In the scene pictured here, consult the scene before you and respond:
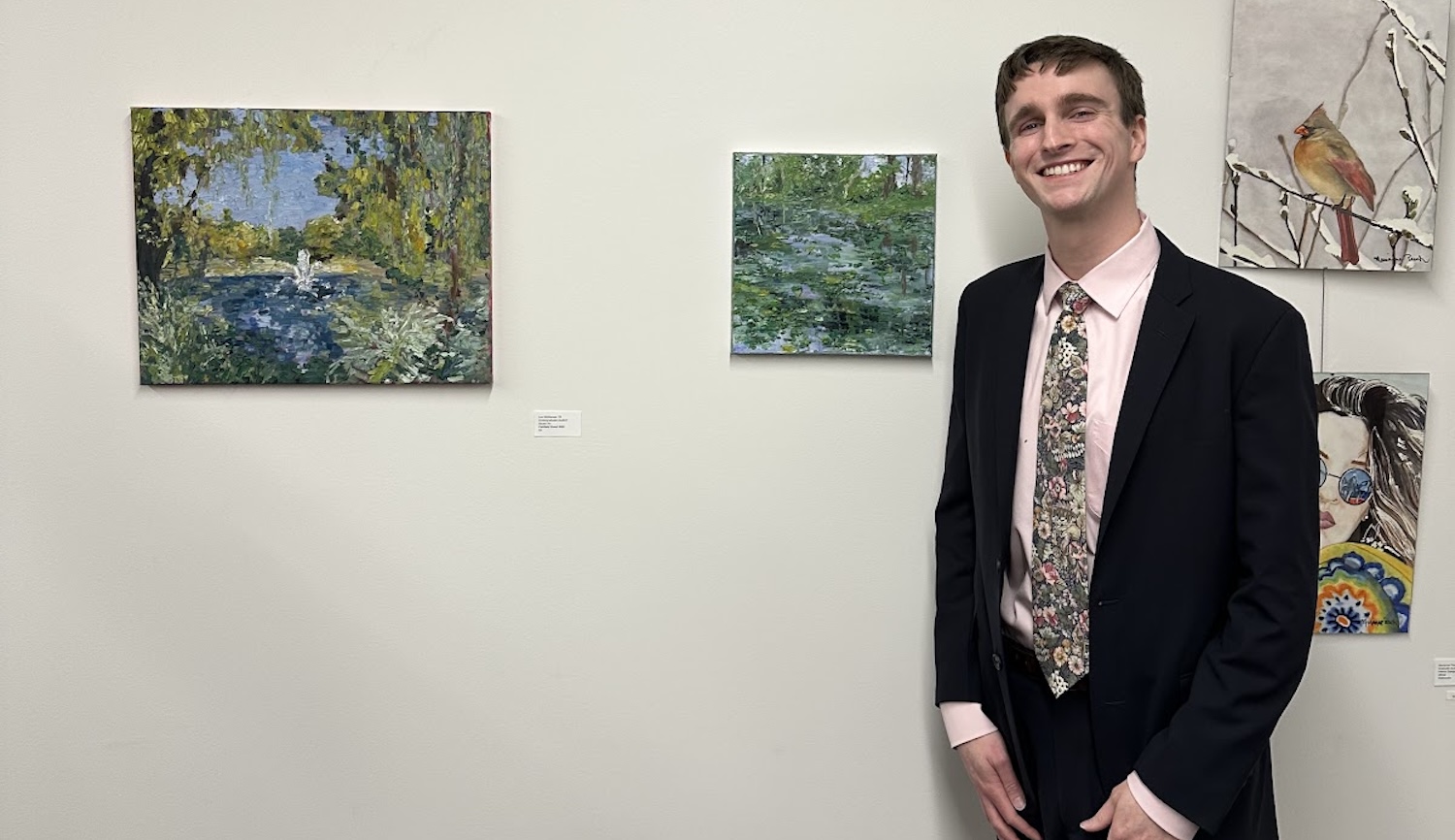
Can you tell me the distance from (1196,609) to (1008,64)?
81cm

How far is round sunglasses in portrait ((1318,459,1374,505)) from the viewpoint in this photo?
183cm

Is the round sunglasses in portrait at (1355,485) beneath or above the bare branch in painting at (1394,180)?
beneath

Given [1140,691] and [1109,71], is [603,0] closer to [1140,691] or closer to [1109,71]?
[1109,71]

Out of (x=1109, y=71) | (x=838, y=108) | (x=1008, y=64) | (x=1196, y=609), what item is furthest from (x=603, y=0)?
(x=1196, y=609)

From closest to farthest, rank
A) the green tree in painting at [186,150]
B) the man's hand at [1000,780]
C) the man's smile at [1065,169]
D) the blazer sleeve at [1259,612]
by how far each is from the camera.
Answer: the blazer sleeve at [1259,612], the man's smile at [1065,169], the man's hand at [1000,780], the green tree in painting at [186,150]

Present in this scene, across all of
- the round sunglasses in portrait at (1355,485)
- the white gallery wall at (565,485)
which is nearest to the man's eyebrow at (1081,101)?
the white gallery wall at (565,485)

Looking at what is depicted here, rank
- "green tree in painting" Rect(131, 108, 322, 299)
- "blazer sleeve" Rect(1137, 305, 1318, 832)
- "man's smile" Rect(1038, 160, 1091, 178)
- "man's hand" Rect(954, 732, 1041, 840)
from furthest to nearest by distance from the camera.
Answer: "green tree in painting" Rect(131, 108, 322, 299)
"man's hand" Rect(954, 732, 1041, 840)
"man's smile" Rect(1038, 160, 1091, 178)
"blazer sleeve" Rect(1137, 305, 1318, 832)

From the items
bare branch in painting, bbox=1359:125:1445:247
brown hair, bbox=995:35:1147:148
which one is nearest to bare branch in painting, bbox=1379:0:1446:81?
bare branch in painting, bbox=1359:125:1445:247

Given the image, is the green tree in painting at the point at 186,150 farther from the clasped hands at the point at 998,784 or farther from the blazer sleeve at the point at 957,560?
the clasped hands at the point at 998,784

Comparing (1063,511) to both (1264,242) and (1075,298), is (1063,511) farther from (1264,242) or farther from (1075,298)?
(1264,242)

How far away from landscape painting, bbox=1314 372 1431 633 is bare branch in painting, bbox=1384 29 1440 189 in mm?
352

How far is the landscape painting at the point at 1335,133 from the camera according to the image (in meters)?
1.77

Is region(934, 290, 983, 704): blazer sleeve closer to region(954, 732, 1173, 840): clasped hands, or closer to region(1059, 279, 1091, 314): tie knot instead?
region(954, 732, 1173, 840): clasped hands

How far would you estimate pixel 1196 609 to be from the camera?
4.67 feet
